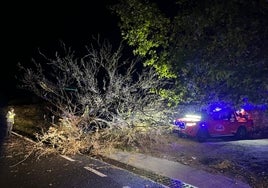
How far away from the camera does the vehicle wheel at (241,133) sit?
16.8m

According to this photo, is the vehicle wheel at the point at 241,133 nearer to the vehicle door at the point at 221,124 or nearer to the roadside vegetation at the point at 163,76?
the vehicle door at the point at 221,124

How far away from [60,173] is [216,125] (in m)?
8.05

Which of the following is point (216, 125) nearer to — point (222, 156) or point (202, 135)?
point (202, 135)

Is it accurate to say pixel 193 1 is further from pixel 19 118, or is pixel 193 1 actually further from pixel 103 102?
pixel 19 118

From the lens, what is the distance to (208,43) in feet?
28.8

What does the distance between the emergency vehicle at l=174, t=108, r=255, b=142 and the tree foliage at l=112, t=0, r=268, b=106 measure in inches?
143

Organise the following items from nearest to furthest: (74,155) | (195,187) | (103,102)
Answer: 1. (195,187)
2. (74,155)
3. (103,102)

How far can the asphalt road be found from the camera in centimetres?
803

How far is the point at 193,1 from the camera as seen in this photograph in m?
9.05

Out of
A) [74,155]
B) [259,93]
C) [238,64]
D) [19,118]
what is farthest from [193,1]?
[19,118]

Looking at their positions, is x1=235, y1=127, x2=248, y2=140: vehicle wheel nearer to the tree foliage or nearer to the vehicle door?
the vehicle door

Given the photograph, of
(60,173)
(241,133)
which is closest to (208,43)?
(60,173)

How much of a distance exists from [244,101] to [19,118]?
530 inches

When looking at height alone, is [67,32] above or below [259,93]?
above
